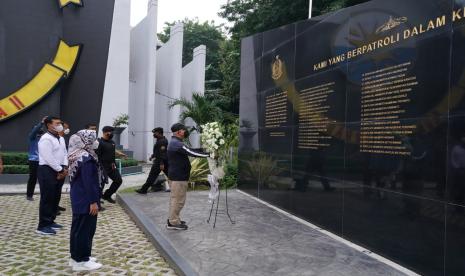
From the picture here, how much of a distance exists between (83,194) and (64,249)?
1.32m

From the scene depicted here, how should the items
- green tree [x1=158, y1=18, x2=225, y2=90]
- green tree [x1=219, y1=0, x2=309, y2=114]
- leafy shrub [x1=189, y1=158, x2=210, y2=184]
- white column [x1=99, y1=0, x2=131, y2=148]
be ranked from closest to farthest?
leafy shrub [x1=189, y1=158, x2=210, y2=184], green tree [x1=219, y1=0, x2=309, y2=114], white column [x1=99, y1=0, x2=131, y2=148], green tree [x1=158, y1=18, x2=225, y2=90]

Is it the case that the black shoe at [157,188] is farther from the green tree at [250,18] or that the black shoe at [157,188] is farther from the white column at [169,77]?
the white column at [169,77]

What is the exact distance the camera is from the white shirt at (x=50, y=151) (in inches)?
219

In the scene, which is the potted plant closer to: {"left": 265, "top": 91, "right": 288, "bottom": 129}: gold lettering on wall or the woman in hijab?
{"left": 265, "top": 91, "right": 288, "bottom": 129}: gold lettering on wall

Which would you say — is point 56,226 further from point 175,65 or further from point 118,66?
A: point 175,65

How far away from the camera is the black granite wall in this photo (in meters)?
3.85

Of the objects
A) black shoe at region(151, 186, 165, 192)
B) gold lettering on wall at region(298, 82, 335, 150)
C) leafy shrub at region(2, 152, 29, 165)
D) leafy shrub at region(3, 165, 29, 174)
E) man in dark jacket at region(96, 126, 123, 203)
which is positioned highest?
gold lettering on wall at region(298, 82, 335, 150)

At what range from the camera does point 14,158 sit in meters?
11.7

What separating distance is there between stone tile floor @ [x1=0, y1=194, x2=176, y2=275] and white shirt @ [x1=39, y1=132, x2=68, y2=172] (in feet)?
3.40

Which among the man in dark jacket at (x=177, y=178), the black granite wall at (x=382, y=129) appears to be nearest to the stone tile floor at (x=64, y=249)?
the man in dark jacket at (x=177, y=178)

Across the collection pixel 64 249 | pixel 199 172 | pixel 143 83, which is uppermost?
pixel 143 83

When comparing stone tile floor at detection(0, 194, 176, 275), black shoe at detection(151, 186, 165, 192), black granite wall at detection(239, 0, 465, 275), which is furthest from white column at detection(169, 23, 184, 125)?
stone tile floor at detection(0, 194, 176, 275)

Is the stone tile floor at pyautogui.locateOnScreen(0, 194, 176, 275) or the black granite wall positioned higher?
the black granite wall

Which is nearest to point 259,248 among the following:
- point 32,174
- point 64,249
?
point 64,249
